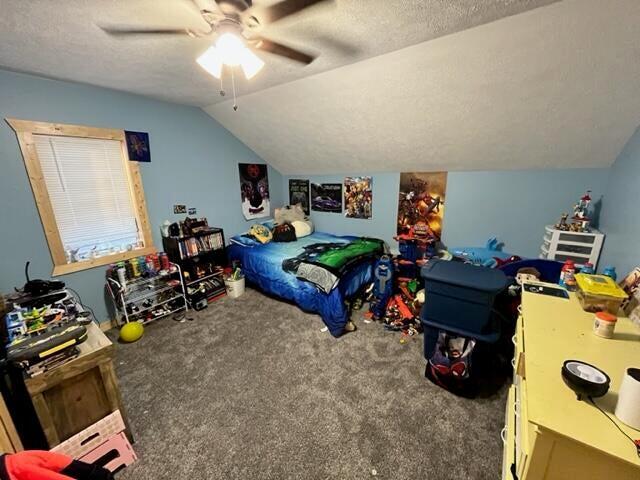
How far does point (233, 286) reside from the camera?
3508mm

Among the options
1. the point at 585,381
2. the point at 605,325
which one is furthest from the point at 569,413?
the point at 605,325

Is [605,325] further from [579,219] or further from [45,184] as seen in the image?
[45,184]

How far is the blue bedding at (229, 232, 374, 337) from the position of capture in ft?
8.81

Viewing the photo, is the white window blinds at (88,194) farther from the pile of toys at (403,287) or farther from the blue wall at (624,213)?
the blue wall at (624,213)

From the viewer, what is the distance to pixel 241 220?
4.23 meters

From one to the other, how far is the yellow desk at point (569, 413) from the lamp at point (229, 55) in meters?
2.00

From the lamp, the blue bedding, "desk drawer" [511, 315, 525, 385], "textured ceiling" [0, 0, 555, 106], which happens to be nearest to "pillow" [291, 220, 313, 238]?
the blue bedding

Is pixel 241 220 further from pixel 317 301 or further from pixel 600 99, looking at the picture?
pixel 600 99

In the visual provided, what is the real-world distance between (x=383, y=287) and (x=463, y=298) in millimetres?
1084

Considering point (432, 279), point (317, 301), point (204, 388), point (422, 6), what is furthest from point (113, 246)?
point (422, 6)

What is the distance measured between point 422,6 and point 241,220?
351cm

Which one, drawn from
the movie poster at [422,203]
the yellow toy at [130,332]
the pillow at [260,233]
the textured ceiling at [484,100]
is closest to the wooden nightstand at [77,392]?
the yellow toy at [130,332]

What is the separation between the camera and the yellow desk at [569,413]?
0.70 meters

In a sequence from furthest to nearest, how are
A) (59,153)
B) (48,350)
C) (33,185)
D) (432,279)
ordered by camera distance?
(59,153) → (33,185) → (432,279) → (48,350)
